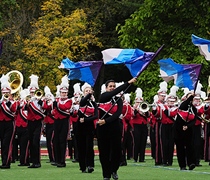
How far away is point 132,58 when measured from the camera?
20.2m

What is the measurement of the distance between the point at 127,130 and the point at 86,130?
22.5ft

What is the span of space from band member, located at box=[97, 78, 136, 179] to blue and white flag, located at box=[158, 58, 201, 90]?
2.82 meters

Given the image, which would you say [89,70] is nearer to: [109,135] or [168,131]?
[168,131]

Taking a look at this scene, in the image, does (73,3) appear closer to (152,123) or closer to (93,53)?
→ (93,53)

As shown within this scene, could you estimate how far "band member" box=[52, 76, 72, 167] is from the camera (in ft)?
76.7

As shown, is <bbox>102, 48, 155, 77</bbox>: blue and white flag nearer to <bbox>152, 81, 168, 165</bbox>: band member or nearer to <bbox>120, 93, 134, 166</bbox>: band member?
<bbox>152, 81, 168, 165</bbox>: band member

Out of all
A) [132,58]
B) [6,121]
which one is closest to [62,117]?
[6,121]

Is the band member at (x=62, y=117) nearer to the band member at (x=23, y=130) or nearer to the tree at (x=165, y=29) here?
the band member at (x=23, y=130)

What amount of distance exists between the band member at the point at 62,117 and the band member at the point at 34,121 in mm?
472

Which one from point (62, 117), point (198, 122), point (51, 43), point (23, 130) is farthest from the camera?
point (51, 43)

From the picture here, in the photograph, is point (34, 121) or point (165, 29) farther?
point (165, 29)

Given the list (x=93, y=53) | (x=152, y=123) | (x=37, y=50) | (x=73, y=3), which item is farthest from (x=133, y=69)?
(x=73, y=3)

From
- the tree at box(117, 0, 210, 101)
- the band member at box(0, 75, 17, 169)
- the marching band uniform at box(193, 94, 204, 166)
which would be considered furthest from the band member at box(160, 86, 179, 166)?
the tree at box(117, 0, 210, 101)

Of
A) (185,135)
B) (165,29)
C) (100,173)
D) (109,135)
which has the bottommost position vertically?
(100,173)
